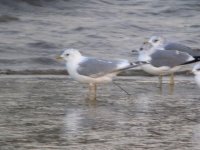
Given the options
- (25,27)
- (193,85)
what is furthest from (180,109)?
(25,27)

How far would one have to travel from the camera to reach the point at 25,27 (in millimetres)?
16438

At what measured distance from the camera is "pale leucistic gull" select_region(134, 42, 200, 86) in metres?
9.23

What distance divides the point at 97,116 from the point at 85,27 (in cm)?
987

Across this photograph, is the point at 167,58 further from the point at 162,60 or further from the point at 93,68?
the point at 93,68

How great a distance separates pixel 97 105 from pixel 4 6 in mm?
12611

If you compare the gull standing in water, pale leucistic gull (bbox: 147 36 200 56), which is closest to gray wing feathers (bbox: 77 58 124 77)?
the gull standing in water

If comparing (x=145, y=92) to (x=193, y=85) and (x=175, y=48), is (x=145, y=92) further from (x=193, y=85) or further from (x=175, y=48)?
(x=175, y=48)

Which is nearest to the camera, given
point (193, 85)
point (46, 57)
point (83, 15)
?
point (193, 85)

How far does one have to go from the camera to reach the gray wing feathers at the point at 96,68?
788 centimetres

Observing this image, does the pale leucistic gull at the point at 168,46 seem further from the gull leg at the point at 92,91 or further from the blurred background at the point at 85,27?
the gull leg at the point at 92,91

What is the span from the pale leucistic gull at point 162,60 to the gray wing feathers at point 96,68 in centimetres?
126

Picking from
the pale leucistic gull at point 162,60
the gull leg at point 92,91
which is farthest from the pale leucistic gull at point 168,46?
the gull leg at point 92,91

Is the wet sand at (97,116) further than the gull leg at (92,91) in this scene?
No

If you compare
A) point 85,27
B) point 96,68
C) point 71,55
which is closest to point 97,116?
point 96,68
